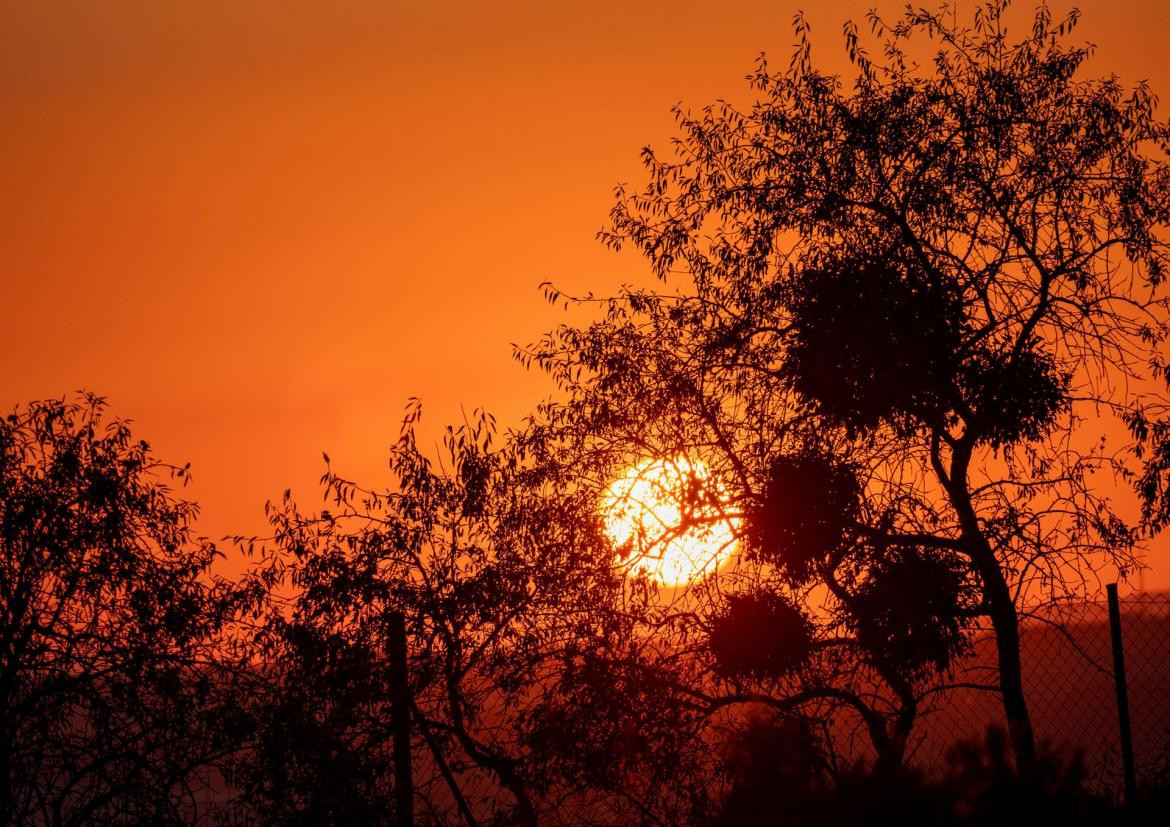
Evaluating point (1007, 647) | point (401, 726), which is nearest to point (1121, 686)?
point (1007, 647)

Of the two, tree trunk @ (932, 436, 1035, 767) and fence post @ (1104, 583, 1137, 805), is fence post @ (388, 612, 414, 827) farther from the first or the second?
→ tree trunk @ (932, 436, 1035, 767)

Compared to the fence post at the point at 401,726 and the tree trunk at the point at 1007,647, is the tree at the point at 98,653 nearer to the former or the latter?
the fence post at the point at 401,726

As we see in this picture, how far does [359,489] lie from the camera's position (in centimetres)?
1139

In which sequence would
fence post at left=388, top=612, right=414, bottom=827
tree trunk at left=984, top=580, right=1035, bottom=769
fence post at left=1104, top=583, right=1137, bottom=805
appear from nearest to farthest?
1. fence post at left=388, top=612, right=414, bottom=827
2. fence post at left=1104, top=583, right=1137, bottom=805
3. tree trunk at left=984, top=580, right=1035, bottom=769

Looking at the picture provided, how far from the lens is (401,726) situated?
24.0 feet

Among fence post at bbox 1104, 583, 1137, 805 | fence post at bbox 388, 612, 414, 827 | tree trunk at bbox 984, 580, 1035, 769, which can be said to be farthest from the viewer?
tree trunk at bbox 984, 580, 1035, 769

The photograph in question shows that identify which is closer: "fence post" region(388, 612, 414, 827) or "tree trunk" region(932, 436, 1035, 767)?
"fence post" region(388, 612, 414, 827)

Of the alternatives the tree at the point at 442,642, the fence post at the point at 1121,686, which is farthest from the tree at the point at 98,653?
the fence post at the point at 1121,686

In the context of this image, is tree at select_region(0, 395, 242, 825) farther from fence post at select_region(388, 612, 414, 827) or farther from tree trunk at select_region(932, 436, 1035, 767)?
tree trunk at select_region(932, 436, 1035, 767)

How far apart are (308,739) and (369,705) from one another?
2.93 feet

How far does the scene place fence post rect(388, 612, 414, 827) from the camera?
712 cm

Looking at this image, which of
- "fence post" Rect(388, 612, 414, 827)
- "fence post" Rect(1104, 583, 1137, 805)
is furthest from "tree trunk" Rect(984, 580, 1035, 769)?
"fence post" Rect(388, 612, 414, 827)

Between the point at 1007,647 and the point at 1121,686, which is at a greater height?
the point at 1007,647

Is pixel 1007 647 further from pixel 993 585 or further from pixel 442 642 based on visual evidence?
pixel 442 642
